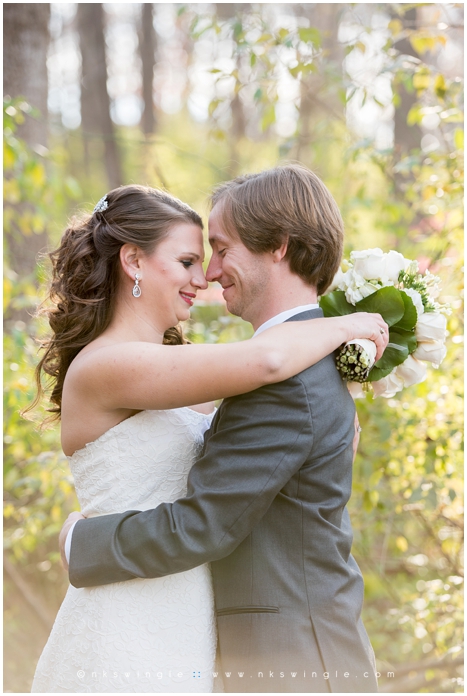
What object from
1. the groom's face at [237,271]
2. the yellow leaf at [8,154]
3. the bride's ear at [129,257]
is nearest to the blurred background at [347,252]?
the yellow leaf at [8,154]

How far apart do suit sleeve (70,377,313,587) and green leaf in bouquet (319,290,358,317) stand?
496 millimetres

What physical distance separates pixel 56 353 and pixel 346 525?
4.33 feet

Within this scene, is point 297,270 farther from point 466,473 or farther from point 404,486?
point 404,486

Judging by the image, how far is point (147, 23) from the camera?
14367 mm

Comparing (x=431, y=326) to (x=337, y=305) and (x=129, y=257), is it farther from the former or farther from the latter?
(x=129, y=257)

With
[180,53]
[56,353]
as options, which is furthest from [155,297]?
[180,53]

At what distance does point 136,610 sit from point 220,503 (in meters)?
0.53

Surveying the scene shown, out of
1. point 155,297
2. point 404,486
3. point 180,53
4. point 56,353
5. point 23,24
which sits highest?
point 180,53

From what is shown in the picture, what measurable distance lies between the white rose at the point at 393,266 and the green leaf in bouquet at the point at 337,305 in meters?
0.18

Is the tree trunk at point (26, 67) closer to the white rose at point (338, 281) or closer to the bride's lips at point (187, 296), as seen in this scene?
the bride's lips at point (187, 296)

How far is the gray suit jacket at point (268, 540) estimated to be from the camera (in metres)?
1.96

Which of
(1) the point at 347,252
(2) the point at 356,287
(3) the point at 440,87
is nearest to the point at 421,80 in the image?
(3) the point at 440,87

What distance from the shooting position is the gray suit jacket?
196 cm

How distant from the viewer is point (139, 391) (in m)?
2.07
